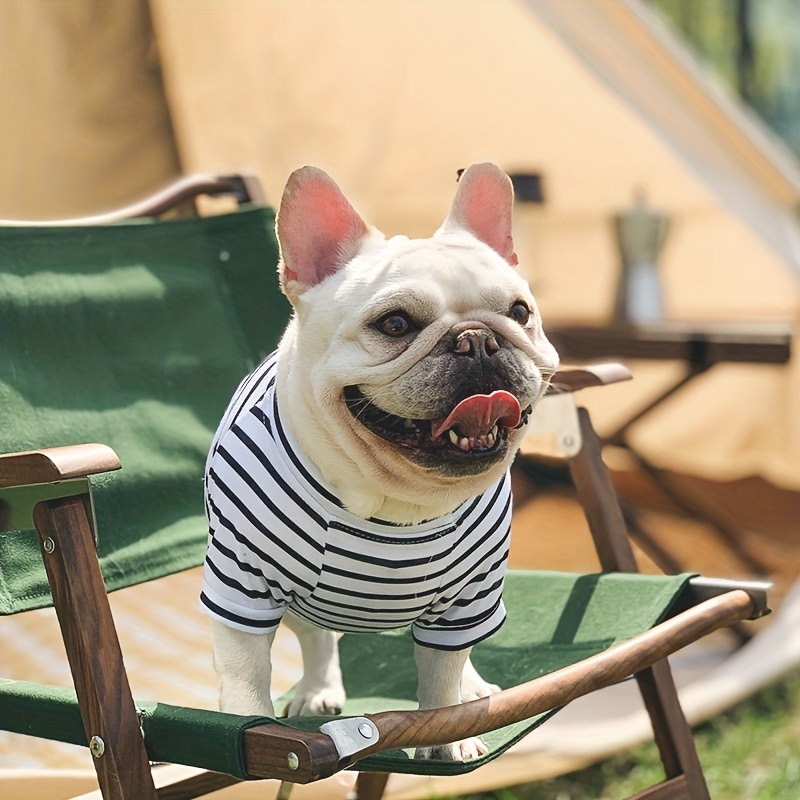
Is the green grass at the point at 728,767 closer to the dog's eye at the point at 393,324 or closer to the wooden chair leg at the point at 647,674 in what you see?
the wooden chair leg at the point at 647,674

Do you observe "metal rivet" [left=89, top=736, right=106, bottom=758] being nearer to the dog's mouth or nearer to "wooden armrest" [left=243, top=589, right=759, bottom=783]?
"wooden armrest" [left=243, top=589, right=759, bottom=783]

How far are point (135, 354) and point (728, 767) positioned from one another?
1.14 metres

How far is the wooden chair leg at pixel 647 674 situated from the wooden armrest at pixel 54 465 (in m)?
0.69

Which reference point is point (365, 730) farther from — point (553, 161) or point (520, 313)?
point (553, 161)

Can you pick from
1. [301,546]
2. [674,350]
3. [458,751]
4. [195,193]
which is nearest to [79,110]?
[195,193]

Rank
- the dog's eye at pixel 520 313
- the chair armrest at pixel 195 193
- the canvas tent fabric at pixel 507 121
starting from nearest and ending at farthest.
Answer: the dog's eye at pixel 520 313 < the chair armrest at pixel 195 193 < the canvas tent fabric at pixel 507 121

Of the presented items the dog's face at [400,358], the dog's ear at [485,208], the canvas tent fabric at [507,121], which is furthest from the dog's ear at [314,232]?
the canvas tent fabric at [507,121]

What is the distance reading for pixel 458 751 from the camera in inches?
45.2

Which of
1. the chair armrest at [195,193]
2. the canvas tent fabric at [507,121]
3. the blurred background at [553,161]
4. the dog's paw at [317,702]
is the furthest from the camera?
the canvas tent fabric at [507,121]

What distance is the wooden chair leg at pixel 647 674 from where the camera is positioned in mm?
1426

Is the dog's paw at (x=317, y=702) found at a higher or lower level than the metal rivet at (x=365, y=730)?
lower

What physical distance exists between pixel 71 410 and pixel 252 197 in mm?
533

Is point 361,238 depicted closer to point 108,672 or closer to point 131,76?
point 108,672

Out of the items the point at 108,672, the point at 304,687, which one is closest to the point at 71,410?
the point at 304,687
